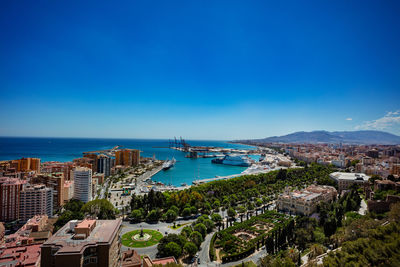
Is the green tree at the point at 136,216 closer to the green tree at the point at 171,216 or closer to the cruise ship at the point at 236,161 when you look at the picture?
the green tree at the point at 171,216

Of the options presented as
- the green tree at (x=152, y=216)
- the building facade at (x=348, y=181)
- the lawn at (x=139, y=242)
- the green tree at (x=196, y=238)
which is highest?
the building facade at (x=348, y=181)

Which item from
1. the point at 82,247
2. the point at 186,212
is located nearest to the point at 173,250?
the point at 82,247

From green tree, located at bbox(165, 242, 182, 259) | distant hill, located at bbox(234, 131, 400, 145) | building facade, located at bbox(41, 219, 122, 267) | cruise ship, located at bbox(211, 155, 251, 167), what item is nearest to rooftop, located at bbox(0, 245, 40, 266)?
building facade, located at bbox(41, 219, 122, 267)

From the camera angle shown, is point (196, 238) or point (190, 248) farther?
point (196, 238)

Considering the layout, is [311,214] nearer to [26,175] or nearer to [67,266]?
[67,266]

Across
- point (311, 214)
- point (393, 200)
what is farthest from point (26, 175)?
point (393, 200)

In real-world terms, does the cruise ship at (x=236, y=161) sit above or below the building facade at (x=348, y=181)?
below


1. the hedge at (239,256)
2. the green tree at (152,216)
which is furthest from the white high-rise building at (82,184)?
the hedge at (239,256)

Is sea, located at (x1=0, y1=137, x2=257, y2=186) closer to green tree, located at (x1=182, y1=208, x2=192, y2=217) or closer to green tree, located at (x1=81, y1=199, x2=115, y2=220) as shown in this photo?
green tree, located at (x1=182, y1=208, x2=192, y2=217)

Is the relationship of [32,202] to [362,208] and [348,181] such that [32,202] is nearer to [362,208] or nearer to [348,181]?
[362,208]

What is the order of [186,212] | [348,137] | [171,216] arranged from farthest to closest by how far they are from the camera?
[348,137] < [186,212] < [171,216]
